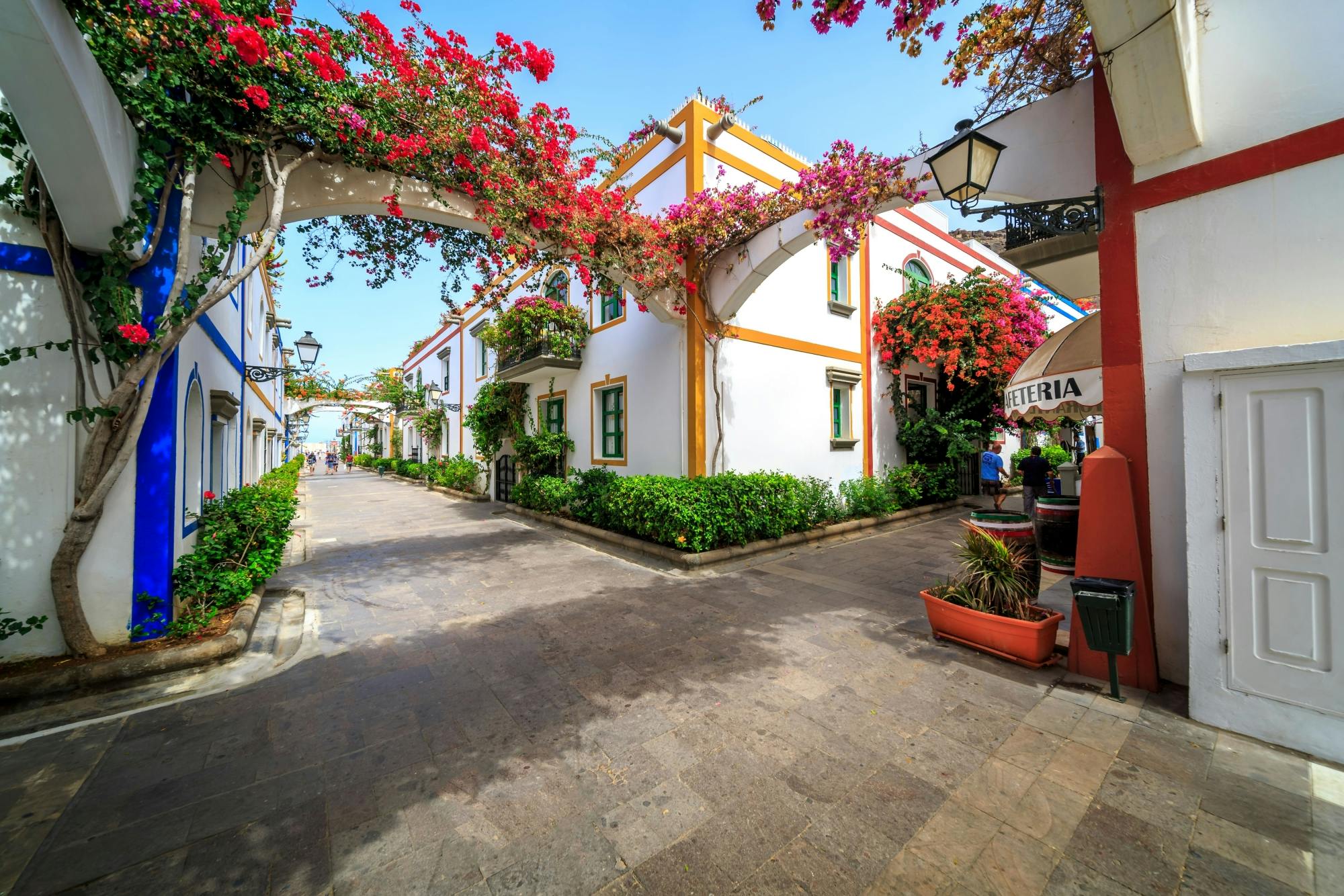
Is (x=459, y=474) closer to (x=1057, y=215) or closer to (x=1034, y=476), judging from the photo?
(x=1034, y=476)

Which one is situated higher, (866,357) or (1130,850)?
(866,357)

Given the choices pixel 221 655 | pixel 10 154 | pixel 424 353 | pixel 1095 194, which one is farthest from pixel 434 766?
pixel 424 353

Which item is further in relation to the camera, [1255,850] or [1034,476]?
[1034,476]

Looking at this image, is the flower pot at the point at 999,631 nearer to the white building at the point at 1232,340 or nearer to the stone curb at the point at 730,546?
the white building at the point at 1232,340

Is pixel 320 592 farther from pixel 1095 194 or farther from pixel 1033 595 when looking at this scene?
pixel 1095 194

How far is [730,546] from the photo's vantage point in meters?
7.50

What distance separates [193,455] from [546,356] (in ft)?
21.3

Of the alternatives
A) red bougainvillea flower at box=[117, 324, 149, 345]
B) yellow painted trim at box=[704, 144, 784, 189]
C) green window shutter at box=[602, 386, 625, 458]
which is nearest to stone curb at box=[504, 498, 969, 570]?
green window shutter at box=[602, 386, 625, 458]

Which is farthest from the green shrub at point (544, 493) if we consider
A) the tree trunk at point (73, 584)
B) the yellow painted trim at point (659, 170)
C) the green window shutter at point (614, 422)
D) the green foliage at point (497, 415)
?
the tree trunk at point (73, 584)

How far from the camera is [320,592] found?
6105 millimetres

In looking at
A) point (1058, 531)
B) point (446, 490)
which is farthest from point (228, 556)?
Result: point (446, 490)

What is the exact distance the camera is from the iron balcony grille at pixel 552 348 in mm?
11000

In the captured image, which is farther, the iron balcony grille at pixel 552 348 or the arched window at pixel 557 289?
the arched window at pixel 557 289

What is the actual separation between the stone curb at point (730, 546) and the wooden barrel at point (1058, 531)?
3.59m
